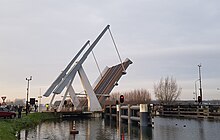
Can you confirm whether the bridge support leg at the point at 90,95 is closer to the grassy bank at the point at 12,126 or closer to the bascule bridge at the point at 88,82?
the bascule bridge at the point at 88,82

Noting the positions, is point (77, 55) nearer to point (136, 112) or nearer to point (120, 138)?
point (136, 112)

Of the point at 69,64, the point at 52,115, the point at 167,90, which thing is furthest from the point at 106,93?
the point at 167,90

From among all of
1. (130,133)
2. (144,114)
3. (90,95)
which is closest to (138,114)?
(144,114)

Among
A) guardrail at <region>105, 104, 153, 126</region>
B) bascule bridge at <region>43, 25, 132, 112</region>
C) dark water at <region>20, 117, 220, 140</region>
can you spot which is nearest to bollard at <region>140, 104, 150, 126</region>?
guardrail at <region>105, 104, 153, 126</region>

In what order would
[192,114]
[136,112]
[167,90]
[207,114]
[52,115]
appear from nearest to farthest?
[136,112]
[207,114]
[192,114]
[52,115]
[167,90]

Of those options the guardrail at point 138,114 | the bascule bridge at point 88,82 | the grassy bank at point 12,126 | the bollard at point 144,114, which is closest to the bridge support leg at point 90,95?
the bascule bridge at point 88,82

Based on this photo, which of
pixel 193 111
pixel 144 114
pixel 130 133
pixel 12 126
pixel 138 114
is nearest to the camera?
pixel 130 133

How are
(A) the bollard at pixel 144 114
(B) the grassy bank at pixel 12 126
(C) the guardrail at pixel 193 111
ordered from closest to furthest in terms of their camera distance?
(B) the grassy bank at pixel 12 126 → (A) the bollard at pixel 144 114 → (C) the guardrail at pixel 193 111

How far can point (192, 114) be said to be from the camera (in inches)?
1704

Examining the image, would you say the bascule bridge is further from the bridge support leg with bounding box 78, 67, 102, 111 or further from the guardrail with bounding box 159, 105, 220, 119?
the guardrail with bounding box 159, 105, 220, 119

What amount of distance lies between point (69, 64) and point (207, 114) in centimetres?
2921

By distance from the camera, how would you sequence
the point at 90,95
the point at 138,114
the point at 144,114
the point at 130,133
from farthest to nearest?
Answer: 1. the point at 90,95
2. the point at 138,114
3. the point at 144,114
4. the point at 130,133

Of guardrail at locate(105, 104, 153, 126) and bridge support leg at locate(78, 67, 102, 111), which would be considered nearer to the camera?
guardrail at locate(105, 104, 153, 126)

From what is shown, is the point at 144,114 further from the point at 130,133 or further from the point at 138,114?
the point at 130,133
